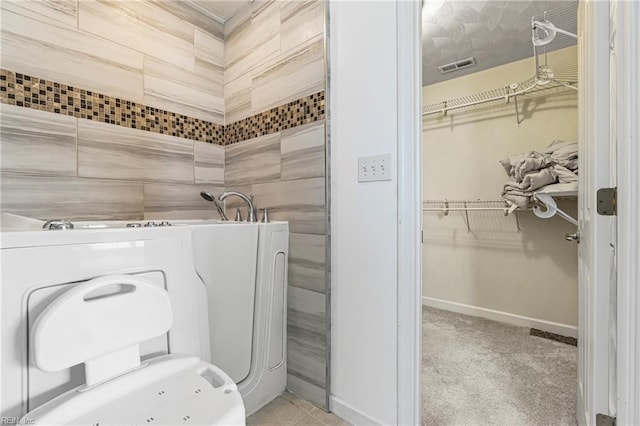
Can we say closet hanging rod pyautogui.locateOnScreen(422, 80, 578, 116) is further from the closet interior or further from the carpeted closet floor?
the carpeted closet floor

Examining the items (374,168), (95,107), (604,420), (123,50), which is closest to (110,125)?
(95,107)

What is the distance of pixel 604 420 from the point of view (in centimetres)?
94

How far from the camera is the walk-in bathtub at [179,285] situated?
0.74 metres

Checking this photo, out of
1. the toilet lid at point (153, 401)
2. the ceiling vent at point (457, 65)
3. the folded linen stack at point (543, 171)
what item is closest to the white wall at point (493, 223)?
the ceiling vent at point (457, 65)

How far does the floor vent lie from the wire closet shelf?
5.69 feet

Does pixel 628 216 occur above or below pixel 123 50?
below

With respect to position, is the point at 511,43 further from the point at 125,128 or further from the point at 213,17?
the point at 125,128

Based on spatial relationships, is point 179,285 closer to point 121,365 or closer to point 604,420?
point 121,365

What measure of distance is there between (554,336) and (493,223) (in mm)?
969

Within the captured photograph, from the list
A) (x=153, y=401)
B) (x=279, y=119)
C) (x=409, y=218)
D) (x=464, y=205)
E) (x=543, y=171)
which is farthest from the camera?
(x=464, y=205)

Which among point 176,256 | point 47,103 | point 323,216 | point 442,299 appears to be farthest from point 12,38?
point 442,299

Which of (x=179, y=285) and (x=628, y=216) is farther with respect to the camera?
(x=179, y=285)

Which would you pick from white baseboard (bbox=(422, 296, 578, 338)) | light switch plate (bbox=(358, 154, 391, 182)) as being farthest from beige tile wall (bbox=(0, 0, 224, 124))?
white baseboard (bbox=(422, 296, 578, 338))

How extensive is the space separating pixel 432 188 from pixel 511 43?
1334 millimetres
